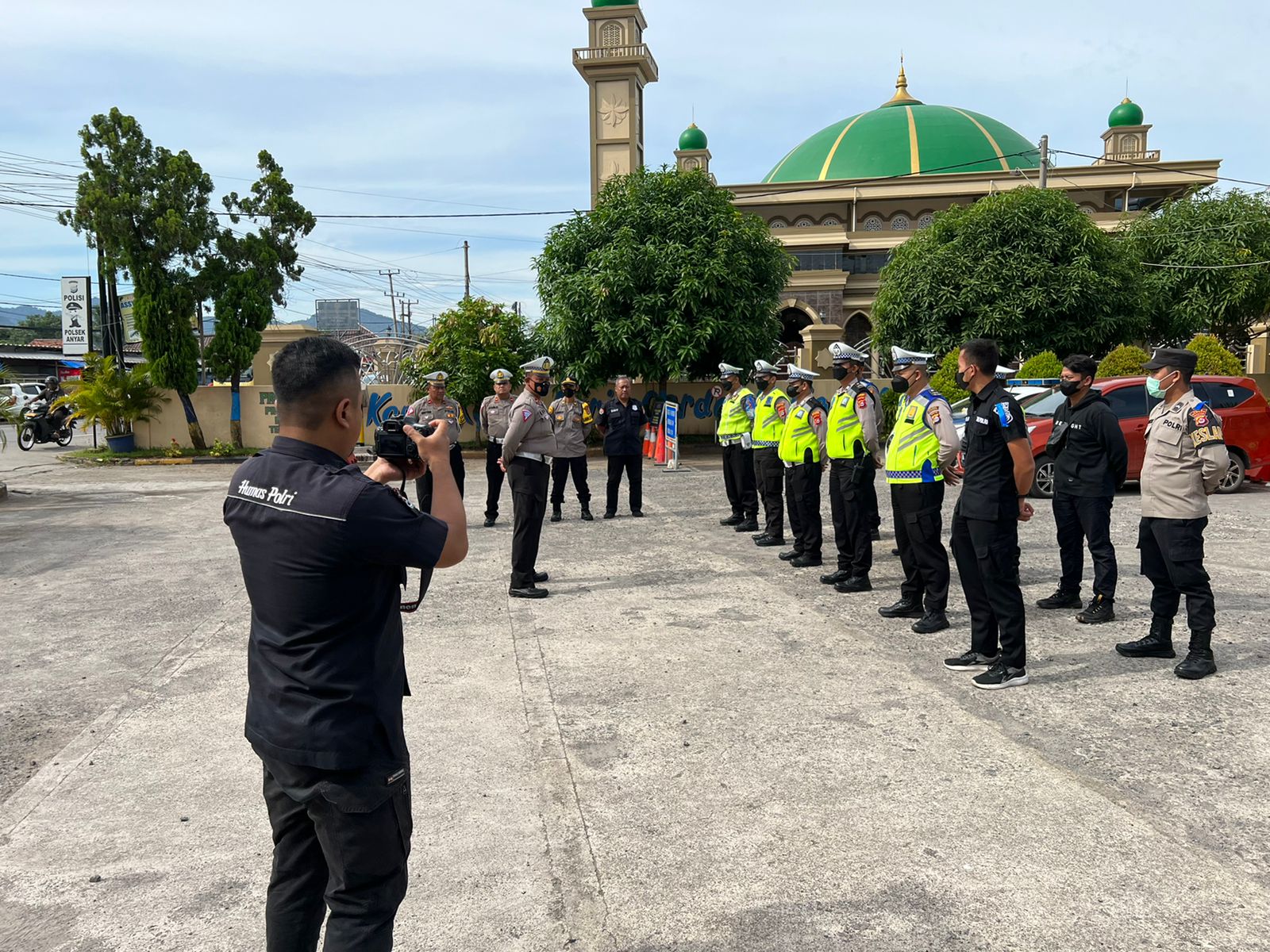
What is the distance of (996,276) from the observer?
25.8 m

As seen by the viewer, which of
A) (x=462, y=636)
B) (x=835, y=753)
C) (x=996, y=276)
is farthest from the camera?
(x=996, y=276)

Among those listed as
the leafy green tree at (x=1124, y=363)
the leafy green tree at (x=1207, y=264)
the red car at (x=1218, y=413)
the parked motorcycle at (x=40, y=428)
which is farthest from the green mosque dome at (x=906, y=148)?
the red car at (x=1218, y=413)

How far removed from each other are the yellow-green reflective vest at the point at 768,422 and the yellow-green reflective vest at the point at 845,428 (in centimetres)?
173

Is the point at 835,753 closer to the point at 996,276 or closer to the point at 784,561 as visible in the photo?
the point at 784,561

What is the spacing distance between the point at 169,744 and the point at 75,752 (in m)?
0.42

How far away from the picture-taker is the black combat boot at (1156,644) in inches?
234

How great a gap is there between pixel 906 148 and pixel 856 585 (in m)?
56.7

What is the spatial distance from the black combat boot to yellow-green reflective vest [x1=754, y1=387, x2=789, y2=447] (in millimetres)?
4711

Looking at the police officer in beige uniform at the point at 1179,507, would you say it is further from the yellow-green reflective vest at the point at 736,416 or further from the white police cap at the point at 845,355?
the yellow-green reflective vest at the point at 736,416

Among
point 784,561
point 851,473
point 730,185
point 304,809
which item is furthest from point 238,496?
point 730,185

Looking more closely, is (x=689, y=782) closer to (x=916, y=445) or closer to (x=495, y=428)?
(x=916, y=445)

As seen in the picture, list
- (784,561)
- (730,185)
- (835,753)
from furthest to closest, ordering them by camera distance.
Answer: (730,185)
(784,561)
(835,753)

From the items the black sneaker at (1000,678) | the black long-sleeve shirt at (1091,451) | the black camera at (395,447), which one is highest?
the black camera at (395,447)

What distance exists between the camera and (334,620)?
2.29 m
